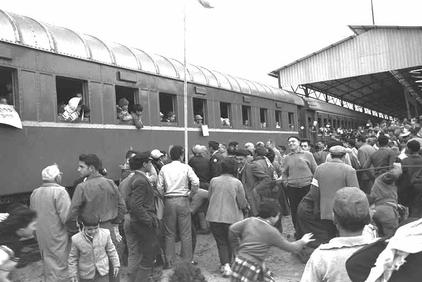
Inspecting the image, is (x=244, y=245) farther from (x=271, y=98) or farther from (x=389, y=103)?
(x=389, y=103)

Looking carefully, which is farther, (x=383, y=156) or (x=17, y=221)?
(x=383, y=156)

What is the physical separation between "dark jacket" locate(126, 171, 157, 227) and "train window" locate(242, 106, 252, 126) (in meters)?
7.86

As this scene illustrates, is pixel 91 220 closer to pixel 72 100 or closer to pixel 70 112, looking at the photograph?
pixel 70 112

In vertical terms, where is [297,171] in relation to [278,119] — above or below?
below

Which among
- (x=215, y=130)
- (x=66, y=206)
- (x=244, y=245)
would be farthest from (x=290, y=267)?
(x=215, y=130)

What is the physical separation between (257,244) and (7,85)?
4.55 metres

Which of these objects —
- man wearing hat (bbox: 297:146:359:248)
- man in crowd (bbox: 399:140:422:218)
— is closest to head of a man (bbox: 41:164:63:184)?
man wearing hat (bbox: 297:146:359:248)

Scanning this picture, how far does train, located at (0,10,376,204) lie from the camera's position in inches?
233

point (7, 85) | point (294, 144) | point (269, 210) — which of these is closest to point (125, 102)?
point (7, 85)

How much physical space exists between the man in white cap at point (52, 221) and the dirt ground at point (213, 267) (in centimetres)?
77

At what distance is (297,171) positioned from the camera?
613cm

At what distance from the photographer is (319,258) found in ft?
6.75

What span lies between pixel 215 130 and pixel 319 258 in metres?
8.60

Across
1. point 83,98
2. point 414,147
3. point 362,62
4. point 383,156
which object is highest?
point 362,62
